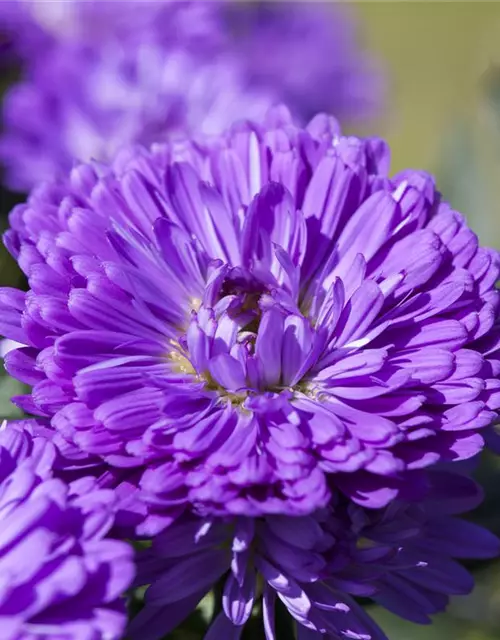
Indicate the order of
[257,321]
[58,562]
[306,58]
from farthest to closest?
[306,58]
[257,321]
[58,562]

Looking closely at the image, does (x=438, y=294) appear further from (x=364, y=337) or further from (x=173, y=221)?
(x=173, y=221)

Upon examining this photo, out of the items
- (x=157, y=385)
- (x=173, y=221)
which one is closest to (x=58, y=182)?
(x=173, y=221)

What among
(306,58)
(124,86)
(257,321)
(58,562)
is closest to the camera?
(58,562)

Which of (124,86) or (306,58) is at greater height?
(306,58)

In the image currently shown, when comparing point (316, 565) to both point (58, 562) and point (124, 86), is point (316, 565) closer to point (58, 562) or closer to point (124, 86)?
point (58, 562)

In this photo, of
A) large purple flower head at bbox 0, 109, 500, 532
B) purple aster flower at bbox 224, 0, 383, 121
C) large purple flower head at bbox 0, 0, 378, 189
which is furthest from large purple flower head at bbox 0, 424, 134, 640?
purple aster flower at bbox 224, 0, 383, 121

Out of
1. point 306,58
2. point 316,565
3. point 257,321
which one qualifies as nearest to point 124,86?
point 306,58

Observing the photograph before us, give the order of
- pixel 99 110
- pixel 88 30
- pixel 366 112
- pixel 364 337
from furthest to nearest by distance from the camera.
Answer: pixel 366 112, pixel 88 30, pixel 99 110, pixel 364 337
